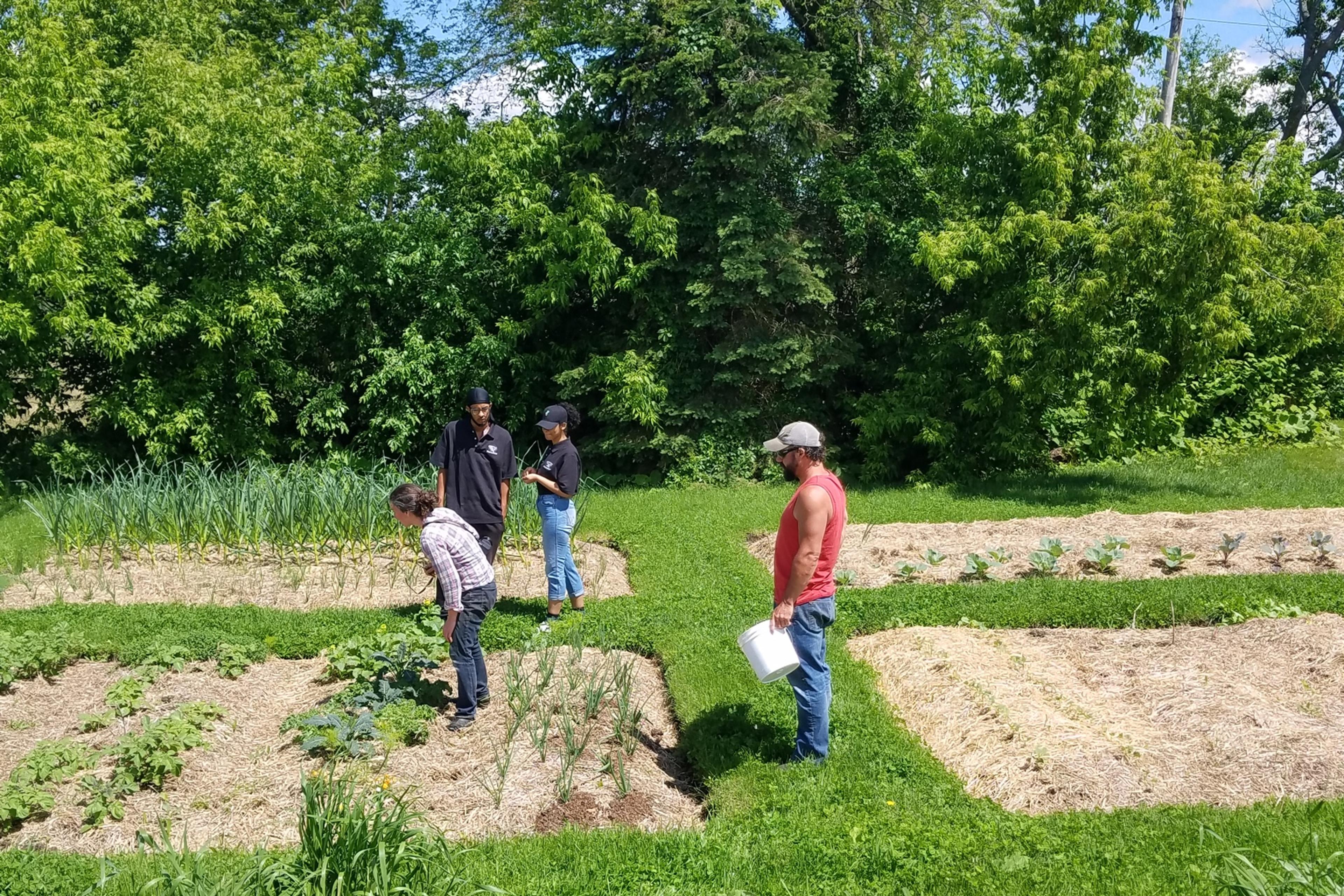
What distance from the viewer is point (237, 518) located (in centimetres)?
885

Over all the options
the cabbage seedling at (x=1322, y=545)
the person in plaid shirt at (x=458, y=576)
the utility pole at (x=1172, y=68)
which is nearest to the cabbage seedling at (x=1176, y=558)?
the cabbage seedling at (x=1322, y=545)

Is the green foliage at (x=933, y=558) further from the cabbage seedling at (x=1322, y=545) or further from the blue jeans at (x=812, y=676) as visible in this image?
the blue jeans at (x=812, y=676)

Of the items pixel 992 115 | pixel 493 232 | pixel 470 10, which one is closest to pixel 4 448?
pixel 493 232

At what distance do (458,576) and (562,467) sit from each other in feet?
6.08

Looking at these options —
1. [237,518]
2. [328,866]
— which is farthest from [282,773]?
[237,518]

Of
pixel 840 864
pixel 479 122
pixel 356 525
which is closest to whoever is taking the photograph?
pixel 840 864

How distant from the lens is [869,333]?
14953 mm

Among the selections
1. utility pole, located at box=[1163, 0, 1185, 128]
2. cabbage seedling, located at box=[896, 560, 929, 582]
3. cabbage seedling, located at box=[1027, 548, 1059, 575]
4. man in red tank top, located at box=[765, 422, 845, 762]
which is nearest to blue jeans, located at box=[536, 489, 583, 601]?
man in red tank top, located at box=[765, 422, 845, 762]

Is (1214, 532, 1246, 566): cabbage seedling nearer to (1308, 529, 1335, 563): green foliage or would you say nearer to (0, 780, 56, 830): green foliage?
(1308, 529, 1335, 563): green foliage

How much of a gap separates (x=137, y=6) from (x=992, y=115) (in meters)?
11.5

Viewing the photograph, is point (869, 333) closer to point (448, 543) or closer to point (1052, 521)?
point (1052, 521)

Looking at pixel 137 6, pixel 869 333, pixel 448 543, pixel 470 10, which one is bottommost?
pixel 448 543

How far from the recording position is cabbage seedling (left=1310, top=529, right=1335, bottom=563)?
28.9 ft

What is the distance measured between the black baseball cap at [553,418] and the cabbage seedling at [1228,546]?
18.9 feet
